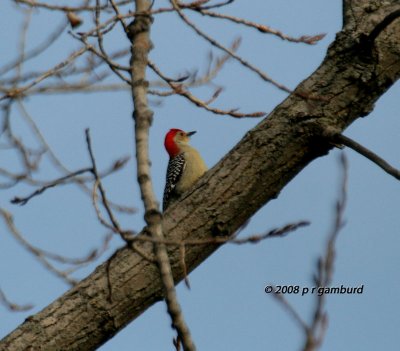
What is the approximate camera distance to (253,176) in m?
4.16

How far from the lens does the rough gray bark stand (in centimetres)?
409

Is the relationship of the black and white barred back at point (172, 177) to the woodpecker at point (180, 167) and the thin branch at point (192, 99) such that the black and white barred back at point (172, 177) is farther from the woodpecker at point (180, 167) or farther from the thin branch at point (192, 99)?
the thin branch at point (192, 99)

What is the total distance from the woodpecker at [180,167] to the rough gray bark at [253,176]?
3857mm

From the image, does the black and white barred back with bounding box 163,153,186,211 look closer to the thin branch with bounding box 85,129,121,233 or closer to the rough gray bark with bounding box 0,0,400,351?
the rough gray bark with bounding box 0,0,400,351

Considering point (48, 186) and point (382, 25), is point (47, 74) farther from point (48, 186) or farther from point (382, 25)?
point (382, 25)

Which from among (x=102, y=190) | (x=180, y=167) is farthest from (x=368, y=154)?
(x=180, y=167)

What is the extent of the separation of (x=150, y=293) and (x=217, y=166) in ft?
2.58

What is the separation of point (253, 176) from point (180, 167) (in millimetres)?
4638

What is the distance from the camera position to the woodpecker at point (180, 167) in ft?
27.7

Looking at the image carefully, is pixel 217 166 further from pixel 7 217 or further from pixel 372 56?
pixel 7 217

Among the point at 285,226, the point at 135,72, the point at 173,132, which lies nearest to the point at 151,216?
the point at 285,226

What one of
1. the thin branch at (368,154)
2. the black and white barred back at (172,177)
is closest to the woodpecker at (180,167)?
the black and white barred back at (172,177)

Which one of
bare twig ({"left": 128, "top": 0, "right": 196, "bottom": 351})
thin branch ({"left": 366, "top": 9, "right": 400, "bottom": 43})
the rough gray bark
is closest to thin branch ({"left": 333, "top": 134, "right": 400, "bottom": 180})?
the rough gray bark

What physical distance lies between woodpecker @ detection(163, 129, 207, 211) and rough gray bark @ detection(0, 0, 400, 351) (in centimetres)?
386
